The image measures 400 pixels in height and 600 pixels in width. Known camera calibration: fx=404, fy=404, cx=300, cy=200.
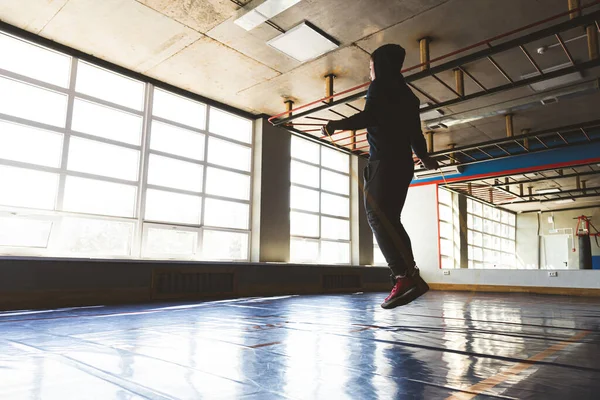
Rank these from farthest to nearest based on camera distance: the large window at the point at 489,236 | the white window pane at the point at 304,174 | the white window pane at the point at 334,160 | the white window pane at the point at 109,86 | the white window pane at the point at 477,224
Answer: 1. the white window pane at the point at 477,224
2. the large window at the point at 489,236
3. the white window pane at the point at 334,160
4. the white window pane at the point at 304,174
5. the white window pane at the point at 109,86

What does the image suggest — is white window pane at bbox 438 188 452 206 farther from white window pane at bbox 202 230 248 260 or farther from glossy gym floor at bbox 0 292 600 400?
glossy gym floor at bbox 0 292 600 400

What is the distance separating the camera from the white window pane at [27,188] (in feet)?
17.1

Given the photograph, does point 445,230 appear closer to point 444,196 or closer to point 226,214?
point 444,196

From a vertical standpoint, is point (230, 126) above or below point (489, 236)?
above

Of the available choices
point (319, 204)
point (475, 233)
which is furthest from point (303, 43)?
point (475, 233)

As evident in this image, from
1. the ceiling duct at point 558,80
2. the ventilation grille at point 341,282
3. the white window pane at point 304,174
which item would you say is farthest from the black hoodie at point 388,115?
the ventilation grille at point 341,282

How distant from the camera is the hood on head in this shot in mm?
2395

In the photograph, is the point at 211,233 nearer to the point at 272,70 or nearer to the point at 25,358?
the point at 272,70

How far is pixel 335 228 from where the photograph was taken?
9.91 meters

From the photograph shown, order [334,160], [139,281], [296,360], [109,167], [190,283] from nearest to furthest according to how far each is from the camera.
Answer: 1. [296,360]
2. [139,281]
3. [109,167]
4. [190,283]
5. [334,160]

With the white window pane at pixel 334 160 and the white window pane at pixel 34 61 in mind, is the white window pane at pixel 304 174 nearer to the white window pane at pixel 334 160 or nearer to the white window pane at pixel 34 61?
the white window pane at pixel 334 160

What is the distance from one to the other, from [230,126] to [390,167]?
627 cm

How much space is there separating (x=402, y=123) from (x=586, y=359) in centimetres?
149

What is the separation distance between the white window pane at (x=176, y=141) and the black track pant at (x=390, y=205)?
17.6 ft
